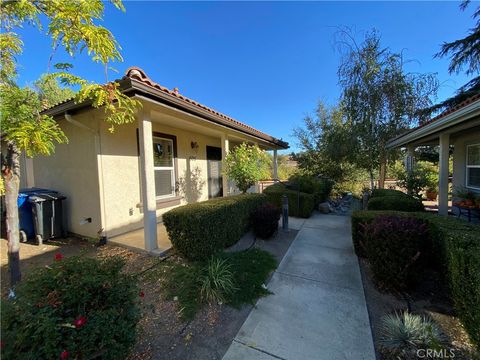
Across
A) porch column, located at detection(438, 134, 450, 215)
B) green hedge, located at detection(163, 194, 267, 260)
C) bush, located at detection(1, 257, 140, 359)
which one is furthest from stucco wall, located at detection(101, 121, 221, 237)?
porch column, located at detection(438, 134, 450, 215)

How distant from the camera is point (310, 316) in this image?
8.27 feet

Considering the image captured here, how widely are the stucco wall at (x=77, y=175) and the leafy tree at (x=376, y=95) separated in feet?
33.9

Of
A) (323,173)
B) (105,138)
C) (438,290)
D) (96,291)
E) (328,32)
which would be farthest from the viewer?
(323,173)

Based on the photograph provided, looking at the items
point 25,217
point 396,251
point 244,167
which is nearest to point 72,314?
point 396,251

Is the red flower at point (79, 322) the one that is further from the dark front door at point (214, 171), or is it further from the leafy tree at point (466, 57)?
the leafy tree at point (466, 57)

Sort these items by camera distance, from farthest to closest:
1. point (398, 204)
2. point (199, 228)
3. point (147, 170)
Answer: point (398, 204)
point (147, 170)
point (199, 228)

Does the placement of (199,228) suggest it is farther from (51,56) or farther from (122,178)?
(51,56)

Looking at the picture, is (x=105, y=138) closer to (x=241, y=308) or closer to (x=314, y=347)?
(x=241, y=308)

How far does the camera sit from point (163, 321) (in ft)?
7.89

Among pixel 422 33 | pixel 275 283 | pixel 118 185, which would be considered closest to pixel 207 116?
pixel 118 185

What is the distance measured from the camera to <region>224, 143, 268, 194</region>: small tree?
19.2 feet

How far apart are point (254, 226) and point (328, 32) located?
1013 cm

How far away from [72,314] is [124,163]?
3925 millimetres

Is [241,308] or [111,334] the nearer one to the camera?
[111,334]
